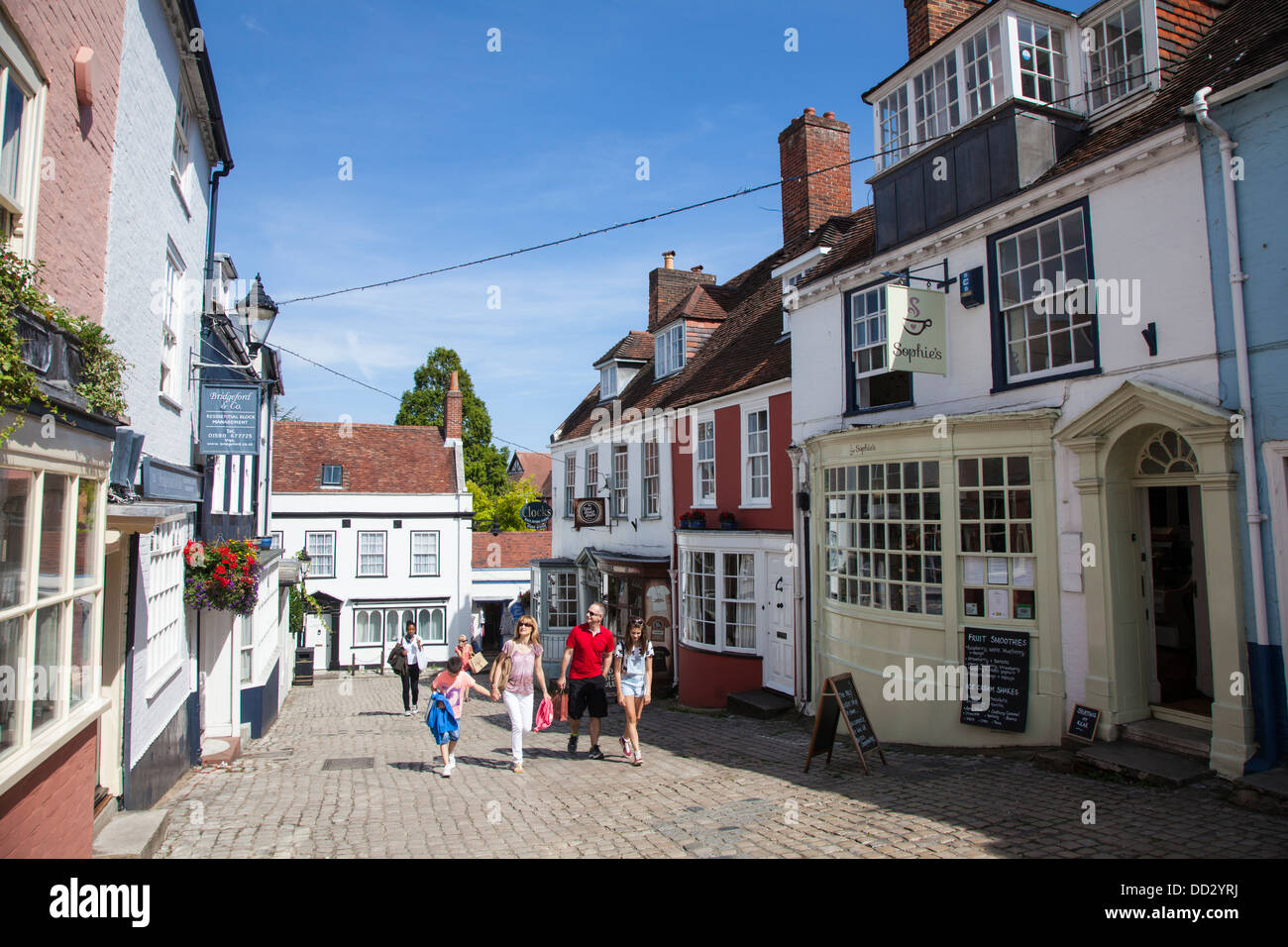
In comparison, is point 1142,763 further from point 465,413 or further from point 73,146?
point 465,413

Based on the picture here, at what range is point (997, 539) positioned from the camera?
9500 millimetres

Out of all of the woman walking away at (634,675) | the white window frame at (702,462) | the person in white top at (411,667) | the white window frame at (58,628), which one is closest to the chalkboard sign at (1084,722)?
the woman walking away at (634,675)

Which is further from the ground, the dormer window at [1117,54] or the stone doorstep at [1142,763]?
the dormer window at [1117,54]

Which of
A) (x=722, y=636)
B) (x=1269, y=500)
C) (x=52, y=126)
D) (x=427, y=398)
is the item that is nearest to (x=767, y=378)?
(x=722, y=636)

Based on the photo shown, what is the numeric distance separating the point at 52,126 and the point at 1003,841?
8.75 metres

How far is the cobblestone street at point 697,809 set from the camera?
6.24 m

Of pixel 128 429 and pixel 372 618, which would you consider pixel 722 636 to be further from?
pixel 372 618

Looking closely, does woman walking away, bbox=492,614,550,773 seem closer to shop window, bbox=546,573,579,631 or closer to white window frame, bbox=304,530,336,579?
shop window, bbox=546,573,579,631

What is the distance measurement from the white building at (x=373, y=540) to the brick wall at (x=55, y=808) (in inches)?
1061

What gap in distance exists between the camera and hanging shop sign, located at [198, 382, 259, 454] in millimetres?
10062

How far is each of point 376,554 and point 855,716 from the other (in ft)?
88.5

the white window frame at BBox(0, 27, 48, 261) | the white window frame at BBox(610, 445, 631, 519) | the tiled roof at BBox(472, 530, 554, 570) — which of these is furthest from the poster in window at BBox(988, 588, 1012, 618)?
the tiled roof at BBox(472, 530, 554, 570)

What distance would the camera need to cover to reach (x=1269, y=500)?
715cm

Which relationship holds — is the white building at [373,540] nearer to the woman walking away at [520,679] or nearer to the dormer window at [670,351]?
the dormer window at [670,351]
